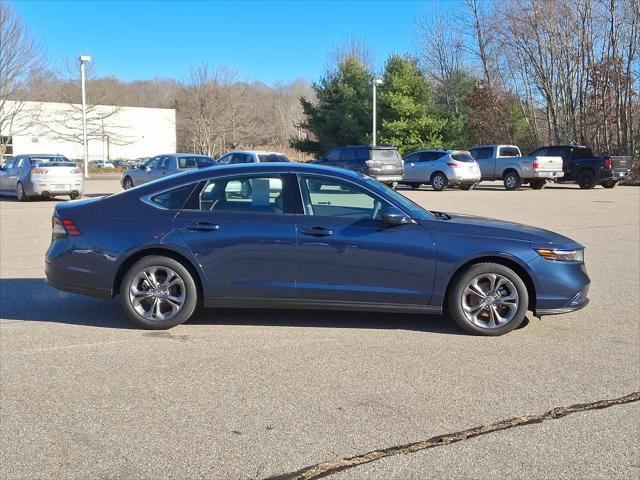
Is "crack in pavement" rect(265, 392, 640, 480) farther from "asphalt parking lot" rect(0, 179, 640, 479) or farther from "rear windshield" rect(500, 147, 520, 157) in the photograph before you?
"rear windshield" rect(500, 147, 520, 157)

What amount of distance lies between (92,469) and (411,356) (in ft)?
8.87

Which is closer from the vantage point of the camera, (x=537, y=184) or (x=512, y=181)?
(x=512, y=181)

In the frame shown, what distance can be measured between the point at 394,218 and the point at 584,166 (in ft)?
84.6

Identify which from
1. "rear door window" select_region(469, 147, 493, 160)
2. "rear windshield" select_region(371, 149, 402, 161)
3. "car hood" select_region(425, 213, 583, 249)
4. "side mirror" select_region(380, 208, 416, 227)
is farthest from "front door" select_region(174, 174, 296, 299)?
"rear door window" select_region(469, 147, 493, 160)

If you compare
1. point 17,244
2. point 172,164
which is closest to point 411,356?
point 17,244

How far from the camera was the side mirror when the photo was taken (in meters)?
5.76

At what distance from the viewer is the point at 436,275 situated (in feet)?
19.0

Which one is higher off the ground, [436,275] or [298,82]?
[298,82]

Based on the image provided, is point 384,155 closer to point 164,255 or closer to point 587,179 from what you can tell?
point 587,179

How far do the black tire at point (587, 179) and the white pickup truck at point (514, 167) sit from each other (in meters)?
1.21

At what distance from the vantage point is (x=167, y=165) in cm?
2272

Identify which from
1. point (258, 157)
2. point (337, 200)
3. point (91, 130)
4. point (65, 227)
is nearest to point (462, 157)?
point (258, 157)

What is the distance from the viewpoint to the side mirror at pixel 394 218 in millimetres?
5758

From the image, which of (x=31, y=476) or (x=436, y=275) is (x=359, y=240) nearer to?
(x=436, y=275)
